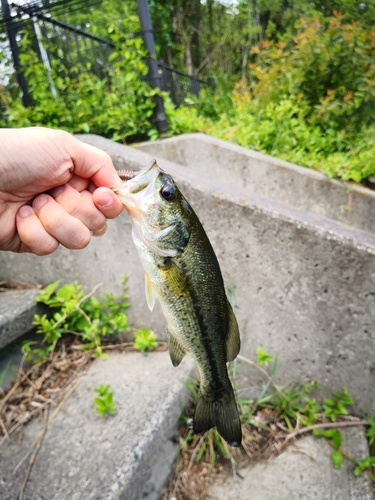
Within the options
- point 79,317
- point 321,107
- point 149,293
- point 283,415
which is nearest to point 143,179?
point 149,293

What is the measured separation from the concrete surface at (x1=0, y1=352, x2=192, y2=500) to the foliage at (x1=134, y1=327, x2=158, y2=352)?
0.24 meters

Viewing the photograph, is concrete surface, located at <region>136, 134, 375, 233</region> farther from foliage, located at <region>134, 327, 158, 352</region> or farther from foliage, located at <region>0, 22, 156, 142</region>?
foliage, located at <region>134, 327, 158, 352</region>

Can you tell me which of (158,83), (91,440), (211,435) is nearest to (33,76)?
(158,83)

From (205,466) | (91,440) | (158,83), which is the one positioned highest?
(158,83)

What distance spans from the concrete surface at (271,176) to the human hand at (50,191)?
2.16m

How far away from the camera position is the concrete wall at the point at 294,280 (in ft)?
7.37

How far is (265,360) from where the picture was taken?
2.47m

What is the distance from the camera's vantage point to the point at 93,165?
158 cm

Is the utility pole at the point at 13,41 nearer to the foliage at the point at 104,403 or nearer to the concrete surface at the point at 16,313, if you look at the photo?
the concrete surface at the point at 16,313

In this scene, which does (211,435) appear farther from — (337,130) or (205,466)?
(337,130)

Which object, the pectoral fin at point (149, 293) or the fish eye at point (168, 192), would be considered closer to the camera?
the fish eye at point (168, 192)

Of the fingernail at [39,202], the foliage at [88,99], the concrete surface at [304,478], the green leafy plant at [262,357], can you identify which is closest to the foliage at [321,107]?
the foliage at [88,99]

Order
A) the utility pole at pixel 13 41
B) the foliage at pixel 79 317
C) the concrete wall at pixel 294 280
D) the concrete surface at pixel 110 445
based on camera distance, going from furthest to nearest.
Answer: the utility pole at pixel 13 41, the foliage at pixel 79 317, the concrete wall at pixel 294 280, the concrete surface at pixel 110 445

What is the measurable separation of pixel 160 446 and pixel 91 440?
41 cm
